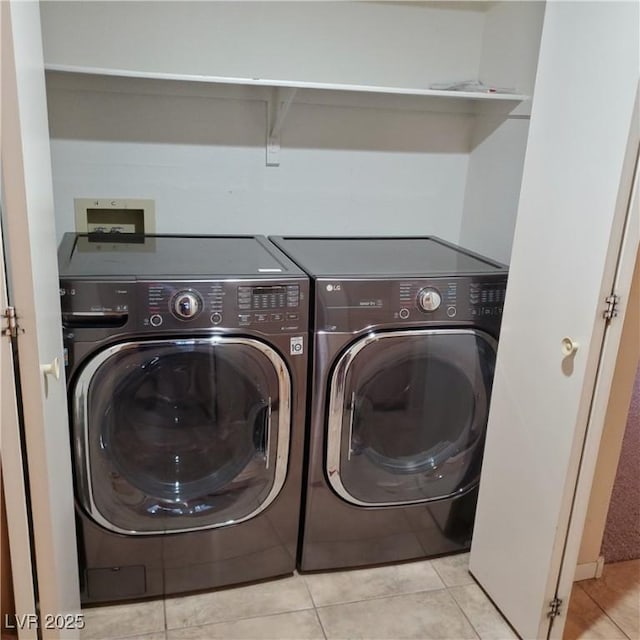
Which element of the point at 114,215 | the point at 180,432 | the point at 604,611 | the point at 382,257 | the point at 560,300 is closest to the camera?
the point at 560,300

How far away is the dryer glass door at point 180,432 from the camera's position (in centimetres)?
165

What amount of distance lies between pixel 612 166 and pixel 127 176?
150 cm

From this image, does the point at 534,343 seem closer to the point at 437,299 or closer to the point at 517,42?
the point at 437,299

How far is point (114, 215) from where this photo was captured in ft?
7.09

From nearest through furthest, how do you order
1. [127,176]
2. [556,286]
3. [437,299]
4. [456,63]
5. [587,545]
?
[556,286]
[437,299]
[587,545]
[127,176]
[456,63]

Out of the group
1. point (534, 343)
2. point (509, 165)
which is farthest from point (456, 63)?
point (534, 343)

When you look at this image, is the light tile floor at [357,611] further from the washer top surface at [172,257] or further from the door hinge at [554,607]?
the washer top surface at [172,257]

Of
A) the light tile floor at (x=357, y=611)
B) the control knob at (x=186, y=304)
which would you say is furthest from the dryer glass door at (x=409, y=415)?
the control knob at (x=186, y=304)

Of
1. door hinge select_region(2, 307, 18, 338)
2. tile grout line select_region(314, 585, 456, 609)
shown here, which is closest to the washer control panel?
door hinge select_region(2, 307, 18, 338)

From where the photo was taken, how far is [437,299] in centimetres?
181

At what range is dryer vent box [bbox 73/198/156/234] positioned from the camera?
2115 mm

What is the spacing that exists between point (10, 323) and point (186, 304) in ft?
1.75

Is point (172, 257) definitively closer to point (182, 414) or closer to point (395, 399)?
point (182, 414)

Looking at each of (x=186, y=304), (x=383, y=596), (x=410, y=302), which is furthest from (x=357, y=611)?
(x=186, y=304)
